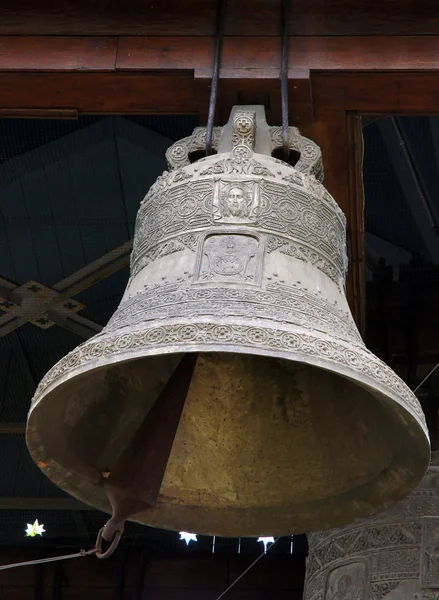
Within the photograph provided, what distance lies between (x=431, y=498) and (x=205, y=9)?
2.36 meters

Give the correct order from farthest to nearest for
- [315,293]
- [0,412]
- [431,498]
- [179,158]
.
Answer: [0,412] < [431,498] < [179,158] < [315,293]

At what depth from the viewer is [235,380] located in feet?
12.9

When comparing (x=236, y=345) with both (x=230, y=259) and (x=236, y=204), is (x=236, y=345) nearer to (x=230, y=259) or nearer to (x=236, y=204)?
(x=230, y=259)

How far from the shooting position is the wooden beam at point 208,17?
410 cm

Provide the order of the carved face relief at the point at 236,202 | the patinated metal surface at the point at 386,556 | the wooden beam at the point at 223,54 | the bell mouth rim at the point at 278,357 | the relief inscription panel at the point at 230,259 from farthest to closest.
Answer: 1. the patinated metal surface at the point at 386,556
2. the wooden beam at the point at 223,54
3. the carved face relief at the point at 236,202
4. the relief inscription panel at the point at 230,259
5. the bell mouth rim at the point at 278,357

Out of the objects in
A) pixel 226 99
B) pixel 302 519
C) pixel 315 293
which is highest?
pixel 226 99

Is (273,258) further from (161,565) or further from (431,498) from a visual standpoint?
(161,565)

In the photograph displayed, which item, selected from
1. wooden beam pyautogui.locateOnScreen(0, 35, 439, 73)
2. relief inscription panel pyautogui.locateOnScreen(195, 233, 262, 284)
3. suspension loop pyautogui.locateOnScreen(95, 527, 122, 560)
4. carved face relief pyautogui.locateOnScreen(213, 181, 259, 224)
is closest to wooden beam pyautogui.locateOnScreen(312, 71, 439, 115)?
wooden beam pyautogui.locateOnScreen(0, 35, 439, 73)

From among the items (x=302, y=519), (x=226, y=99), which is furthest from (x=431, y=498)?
(x=226, y=99)

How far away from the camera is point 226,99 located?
411cm

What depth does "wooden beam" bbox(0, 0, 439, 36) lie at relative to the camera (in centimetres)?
410

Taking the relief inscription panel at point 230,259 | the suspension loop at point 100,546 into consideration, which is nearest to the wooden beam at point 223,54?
the relief inscription panel at point 230,259

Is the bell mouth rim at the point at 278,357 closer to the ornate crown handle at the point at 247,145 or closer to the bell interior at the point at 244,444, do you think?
the bell interior at the point at 244,444

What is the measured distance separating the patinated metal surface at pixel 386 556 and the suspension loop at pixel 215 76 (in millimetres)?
2127
